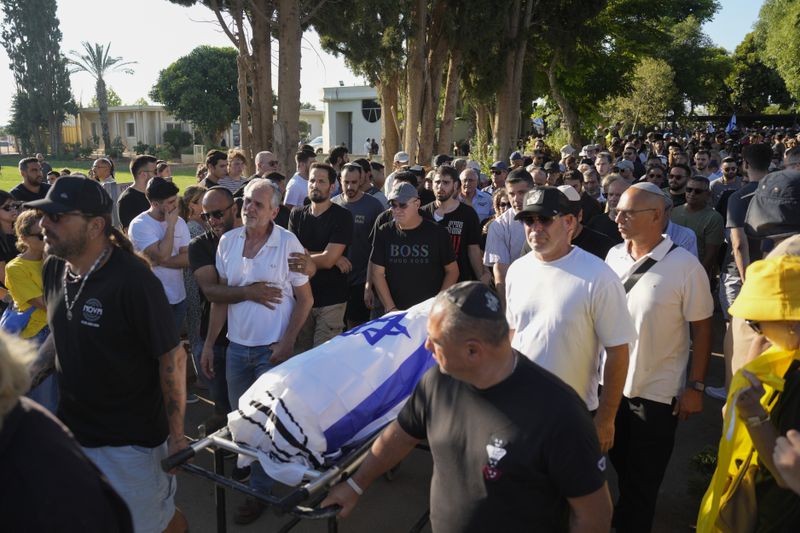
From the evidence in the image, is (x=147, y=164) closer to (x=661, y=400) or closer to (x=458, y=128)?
(x=661, y=400)

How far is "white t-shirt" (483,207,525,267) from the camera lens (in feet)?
19.3

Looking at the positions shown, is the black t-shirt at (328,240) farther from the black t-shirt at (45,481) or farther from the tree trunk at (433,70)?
the tree trunk at (433,70)

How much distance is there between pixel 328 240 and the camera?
5.64m

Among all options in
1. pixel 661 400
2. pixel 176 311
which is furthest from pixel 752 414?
pixel 176 311

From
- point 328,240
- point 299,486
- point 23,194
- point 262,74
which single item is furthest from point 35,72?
point 299,486

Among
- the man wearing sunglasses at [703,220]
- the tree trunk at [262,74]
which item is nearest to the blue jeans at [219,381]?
the man wearing sunglasses at [703,220]

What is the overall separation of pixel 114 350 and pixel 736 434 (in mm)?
2805

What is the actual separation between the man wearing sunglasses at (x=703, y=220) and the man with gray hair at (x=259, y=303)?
15.8 feet

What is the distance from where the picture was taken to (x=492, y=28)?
16688mm

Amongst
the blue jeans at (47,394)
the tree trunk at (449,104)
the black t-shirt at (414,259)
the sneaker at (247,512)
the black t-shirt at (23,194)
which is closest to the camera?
the blue jeans at (47,394)

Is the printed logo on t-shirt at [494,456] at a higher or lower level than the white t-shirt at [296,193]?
lower

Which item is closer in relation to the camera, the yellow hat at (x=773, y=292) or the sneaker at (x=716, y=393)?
the yellow hat at (x=773, y=292)

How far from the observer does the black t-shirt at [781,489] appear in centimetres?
220

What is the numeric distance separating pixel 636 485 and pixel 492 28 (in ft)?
49.3
